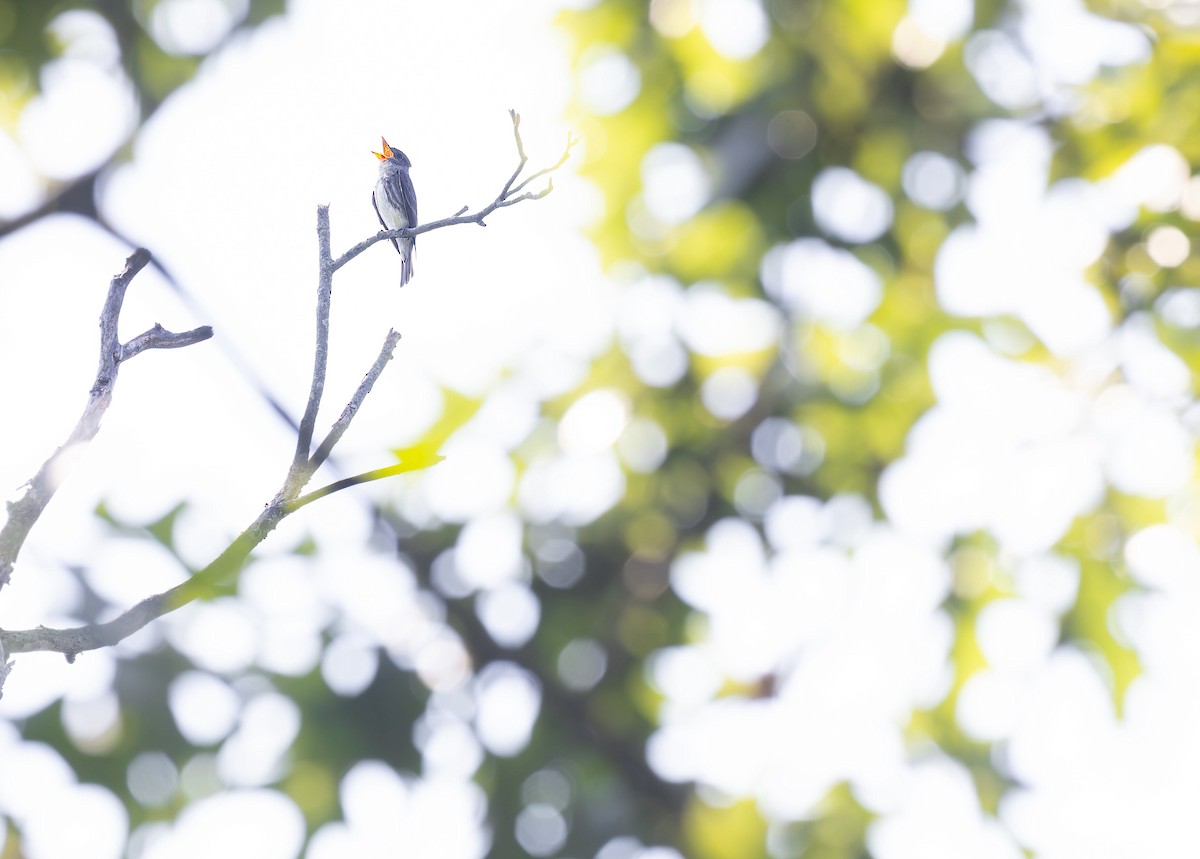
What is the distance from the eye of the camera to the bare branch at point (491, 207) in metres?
1.76

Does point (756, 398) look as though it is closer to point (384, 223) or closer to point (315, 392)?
point (384, 223)

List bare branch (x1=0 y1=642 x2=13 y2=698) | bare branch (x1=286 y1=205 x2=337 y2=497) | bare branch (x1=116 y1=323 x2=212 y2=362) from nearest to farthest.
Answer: bare branch (x1=0 y1=642 x2=13 y2=698)
bare branch (x1=286 y1=205 x2=337 y2=497)
bare branch (x1=116 y1=323 x2=212 y2=362)

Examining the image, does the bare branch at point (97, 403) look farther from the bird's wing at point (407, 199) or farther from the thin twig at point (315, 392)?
the bird's wing at point (407, 199)

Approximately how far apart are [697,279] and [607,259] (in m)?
0.84

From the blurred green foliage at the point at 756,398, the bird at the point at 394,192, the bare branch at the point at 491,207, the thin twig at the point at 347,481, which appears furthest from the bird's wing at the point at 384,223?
the blurred green foliage at the point at 756,398

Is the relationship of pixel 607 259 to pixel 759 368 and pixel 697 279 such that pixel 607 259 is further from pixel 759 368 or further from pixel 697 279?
pixel 759 368

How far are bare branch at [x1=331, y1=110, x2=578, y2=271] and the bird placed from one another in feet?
5.29

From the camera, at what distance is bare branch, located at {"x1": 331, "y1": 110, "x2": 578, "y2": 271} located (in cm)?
176

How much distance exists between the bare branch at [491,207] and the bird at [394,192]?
63.5 inches

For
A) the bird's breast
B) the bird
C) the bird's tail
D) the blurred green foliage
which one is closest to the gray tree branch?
→ the bird's tail

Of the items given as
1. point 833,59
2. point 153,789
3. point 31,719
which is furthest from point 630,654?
point 833,59

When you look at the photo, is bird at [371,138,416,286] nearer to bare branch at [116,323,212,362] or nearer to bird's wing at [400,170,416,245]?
bird's wing at [400,170,416,245]

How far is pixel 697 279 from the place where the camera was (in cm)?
802

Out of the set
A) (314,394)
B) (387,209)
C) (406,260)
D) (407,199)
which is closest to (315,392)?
(314,394)
